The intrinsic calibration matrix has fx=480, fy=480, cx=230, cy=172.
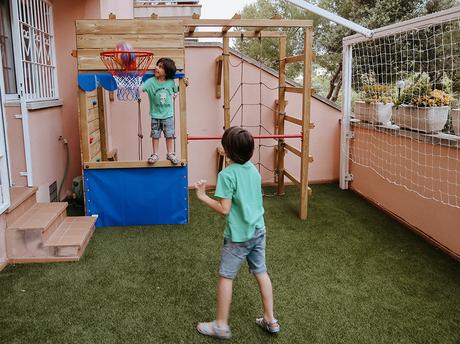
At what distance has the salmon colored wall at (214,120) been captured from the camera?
6.06 metres

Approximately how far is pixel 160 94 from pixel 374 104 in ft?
8.05

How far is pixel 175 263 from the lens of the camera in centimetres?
370

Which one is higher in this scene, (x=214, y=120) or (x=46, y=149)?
(x=214, y=120)

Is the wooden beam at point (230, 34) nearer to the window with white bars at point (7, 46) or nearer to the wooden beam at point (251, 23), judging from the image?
the wooden beam at point (251, 23)

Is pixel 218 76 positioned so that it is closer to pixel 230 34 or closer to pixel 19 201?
pixel 230 34

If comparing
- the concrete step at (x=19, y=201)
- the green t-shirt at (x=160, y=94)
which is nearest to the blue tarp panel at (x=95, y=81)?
the green t-shirt at (x=160, y=94)

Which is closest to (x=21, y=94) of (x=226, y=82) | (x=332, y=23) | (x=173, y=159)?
(x=173, y=159)

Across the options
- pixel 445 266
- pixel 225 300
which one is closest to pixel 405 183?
pixel 445 266

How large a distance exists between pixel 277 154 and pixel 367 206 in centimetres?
126

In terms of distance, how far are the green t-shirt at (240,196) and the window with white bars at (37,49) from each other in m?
2.94

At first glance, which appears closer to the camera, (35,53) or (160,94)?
(160,94)

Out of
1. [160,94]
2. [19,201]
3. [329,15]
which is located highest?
[329,15]

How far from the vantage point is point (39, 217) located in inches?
155

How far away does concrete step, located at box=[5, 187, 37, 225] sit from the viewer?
369 centimetres
